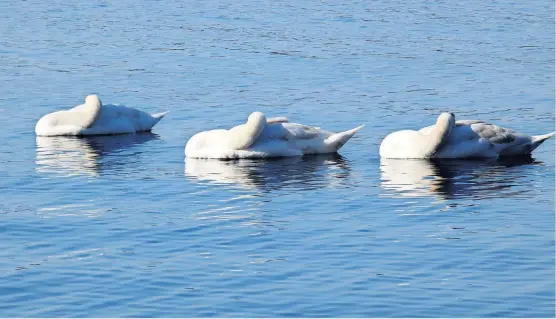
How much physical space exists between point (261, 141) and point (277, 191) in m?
3.67

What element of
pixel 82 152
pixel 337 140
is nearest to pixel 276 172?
pixel 337 140

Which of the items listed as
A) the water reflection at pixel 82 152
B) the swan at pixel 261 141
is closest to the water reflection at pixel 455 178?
the swan at pixel 261 141

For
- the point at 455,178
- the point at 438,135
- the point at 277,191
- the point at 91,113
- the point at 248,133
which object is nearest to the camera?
the point at 277,191

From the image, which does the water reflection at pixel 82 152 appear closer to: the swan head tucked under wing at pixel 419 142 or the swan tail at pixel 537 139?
the swan head tucked under wing at pixel 419 142

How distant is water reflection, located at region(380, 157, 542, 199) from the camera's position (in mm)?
24844

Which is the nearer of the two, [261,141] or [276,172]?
[276,172]

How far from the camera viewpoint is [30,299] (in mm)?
18219

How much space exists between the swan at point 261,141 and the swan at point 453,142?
47.7 inches

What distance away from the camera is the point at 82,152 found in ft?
98.3

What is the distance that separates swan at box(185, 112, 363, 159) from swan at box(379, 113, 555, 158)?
3.97 feet

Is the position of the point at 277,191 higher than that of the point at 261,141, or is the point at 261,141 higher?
the point at 261,141

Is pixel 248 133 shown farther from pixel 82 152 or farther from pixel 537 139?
pixel 537 139

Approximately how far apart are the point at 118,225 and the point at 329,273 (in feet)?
14.3

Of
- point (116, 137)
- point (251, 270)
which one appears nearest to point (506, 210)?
point (251, 270)
